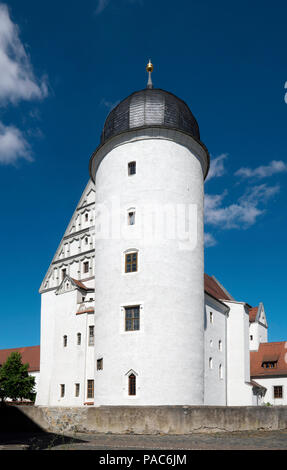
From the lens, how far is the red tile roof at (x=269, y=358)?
4056cm

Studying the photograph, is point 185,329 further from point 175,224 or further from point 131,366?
point 175,224

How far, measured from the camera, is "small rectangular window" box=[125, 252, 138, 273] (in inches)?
829

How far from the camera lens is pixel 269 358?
138 feet

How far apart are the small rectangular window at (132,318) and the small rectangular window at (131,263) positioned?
5.52ft

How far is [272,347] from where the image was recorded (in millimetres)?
44125

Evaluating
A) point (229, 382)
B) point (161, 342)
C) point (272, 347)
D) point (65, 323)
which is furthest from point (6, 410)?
point (272, 347)

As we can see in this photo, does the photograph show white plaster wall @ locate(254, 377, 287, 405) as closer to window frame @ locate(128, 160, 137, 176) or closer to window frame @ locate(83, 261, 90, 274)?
window frame @ locate(83, 261, 90, 274)

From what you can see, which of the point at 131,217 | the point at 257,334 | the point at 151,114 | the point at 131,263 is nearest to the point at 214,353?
the point at 131,263

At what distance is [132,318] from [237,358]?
12993 millimetres

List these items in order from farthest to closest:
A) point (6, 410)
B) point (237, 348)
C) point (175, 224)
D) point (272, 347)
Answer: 1. point (272, 347)
2. point (237, 348)
3. point (175, 224)
4. point (6, 410)

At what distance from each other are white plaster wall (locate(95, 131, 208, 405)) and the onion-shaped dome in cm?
77

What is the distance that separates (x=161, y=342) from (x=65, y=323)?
10.3 m

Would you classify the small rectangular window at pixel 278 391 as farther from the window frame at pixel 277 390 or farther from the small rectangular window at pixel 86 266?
the small rectangular window at pixel 86 266

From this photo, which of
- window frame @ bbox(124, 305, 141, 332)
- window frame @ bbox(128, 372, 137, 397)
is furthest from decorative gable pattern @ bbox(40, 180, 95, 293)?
window frame @ bbox(128, 372, 137, 397)
